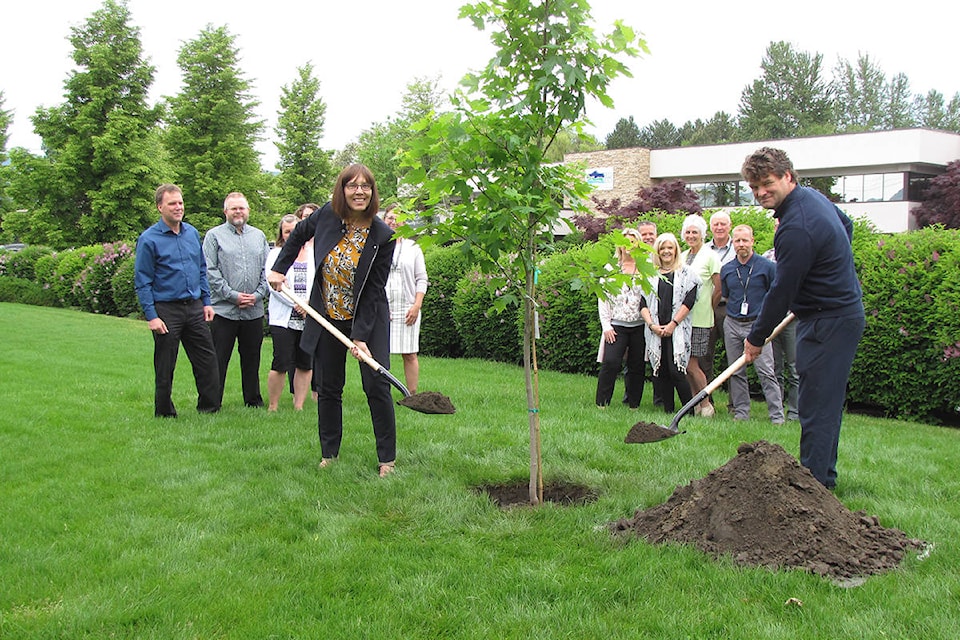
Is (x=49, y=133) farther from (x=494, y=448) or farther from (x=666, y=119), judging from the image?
(x=666, y=119)

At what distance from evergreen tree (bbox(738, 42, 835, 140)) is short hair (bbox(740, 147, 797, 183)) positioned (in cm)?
7515

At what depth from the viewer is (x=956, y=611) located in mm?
3379

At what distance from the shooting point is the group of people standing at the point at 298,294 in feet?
18.3

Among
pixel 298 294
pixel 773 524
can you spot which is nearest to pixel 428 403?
pixel 773 524

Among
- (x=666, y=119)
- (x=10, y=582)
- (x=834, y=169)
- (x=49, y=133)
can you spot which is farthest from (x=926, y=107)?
(x=10, y=582)

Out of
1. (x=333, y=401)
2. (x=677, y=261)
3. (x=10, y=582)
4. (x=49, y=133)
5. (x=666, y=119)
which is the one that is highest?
(x=666, y=119)

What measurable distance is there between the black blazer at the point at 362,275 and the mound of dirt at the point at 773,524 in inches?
88.7

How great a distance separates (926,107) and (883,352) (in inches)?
3722

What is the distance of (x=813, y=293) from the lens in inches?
184

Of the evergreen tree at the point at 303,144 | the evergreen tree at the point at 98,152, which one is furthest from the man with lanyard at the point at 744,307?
the evergreen tree at the point at 303,144

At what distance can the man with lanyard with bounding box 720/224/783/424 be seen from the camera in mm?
7699

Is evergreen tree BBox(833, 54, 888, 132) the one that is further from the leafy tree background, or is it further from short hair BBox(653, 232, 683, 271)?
short hair BBox(653, 232, 683, 271)

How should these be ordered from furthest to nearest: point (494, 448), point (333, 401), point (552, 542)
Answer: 1. point (494, 448)
2. point (333, 401)
3. point (552, 542)

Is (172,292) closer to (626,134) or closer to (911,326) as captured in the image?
(911,326)
